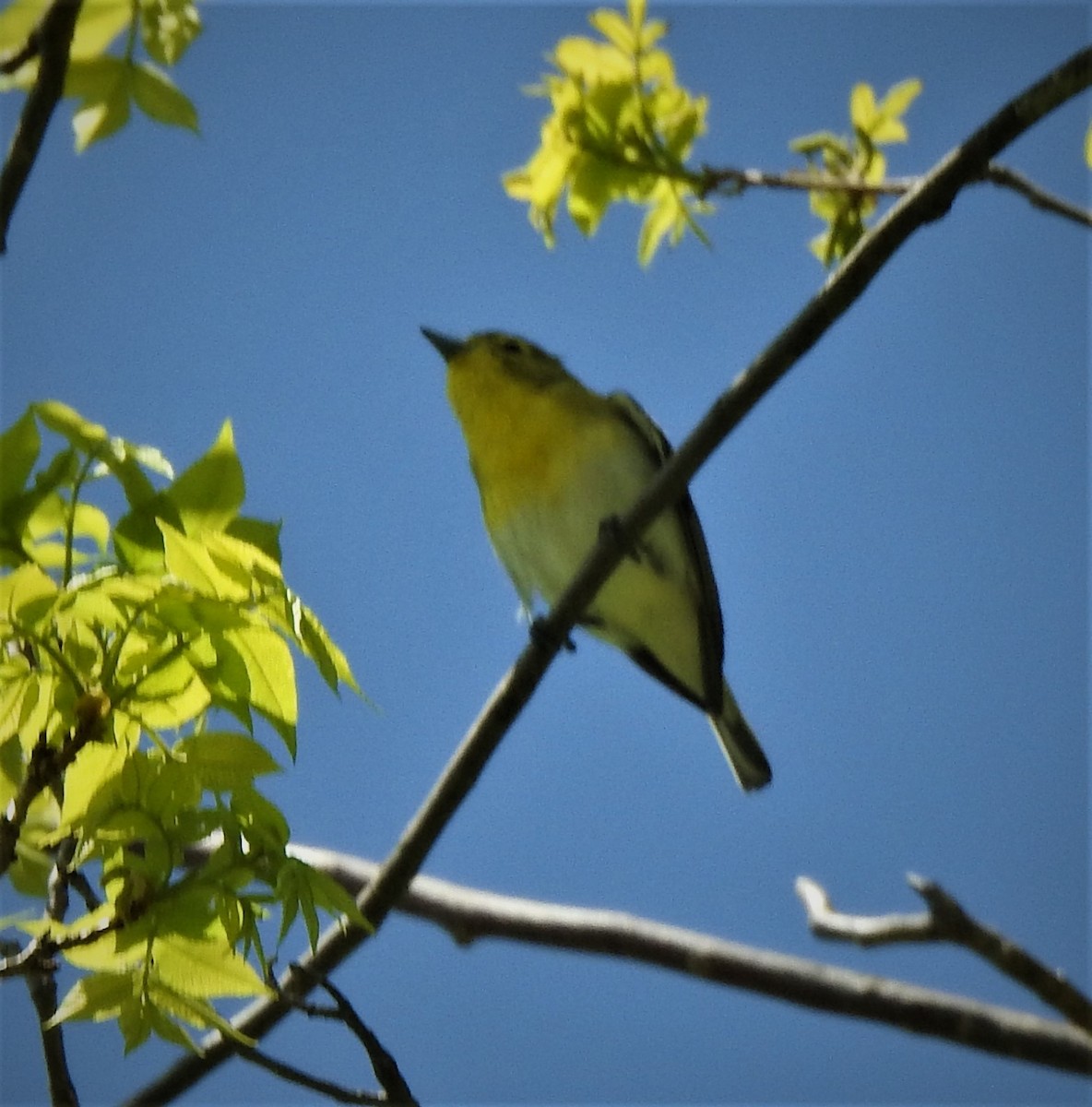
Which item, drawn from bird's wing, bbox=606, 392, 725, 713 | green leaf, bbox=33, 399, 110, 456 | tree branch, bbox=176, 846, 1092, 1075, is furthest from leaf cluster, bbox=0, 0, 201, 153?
bird's wing, bbox=606, 392, 725, 713

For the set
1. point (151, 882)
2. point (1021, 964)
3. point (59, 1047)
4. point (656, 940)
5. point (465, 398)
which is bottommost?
point (59, 1047)

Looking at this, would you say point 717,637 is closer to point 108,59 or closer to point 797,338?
point 797,338

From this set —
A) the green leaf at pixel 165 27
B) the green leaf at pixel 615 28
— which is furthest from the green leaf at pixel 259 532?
the green leaf at pixel 615 28

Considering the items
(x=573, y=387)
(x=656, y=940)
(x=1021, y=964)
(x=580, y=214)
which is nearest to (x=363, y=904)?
(x=656, y=940)

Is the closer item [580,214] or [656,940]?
[656,940]

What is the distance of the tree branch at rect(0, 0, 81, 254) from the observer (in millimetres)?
2363

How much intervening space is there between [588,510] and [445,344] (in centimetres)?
114

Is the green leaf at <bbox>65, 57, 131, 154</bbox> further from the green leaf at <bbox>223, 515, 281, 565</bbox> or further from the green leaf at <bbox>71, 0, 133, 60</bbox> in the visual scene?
the green leaf at <bbox>223, 515, 281, 565</bbox>

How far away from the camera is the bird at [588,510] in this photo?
4.89 metres

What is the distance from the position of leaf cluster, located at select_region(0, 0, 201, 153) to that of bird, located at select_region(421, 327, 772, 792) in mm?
2524

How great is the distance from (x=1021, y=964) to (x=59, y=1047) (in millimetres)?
1701

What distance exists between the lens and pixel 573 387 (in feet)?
17.1

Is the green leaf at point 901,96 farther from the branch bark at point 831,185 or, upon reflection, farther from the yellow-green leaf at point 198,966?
the yellow-green leaf at point 198,966

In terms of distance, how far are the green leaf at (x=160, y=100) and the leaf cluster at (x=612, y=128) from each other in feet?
3.62
